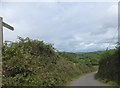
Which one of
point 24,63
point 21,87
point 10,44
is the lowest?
point 21,87

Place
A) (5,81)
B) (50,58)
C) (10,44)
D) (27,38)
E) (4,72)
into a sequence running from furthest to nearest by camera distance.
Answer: (50,58) → (27,38) → (10,44) → (4,72) → (5,81)

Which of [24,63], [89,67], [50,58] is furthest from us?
[89,67]

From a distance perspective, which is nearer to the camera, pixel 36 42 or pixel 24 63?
pixel 24 63

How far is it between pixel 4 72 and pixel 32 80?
1697 mm

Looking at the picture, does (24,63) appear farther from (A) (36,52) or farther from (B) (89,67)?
(B) (89,67)

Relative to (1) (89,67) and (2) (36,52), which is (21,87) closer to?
(2) (36,52)

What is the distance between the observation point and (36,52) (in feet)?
84.5

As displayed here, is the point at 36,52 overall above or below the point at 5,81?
above

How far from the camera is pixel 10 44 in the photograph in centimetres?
2205

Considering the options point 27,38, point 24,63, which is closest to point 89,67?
point 27,38

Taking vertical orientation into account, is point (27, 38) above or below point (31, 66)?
above

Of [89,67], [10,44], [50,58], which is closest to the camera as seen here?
[10,44]

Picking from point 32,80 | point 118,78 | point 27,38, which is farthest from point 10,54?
point 118,78

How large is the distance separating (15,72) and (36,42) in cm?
722
